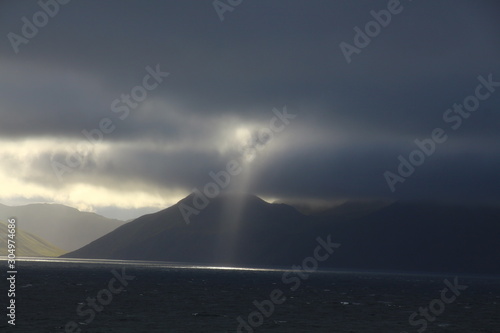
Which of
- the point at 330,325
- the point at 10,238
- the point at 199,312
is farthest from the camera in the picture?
the point at 199,312

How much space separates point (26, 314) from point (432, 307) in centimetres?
7901

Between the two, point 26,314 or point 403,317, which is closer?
point 26,314

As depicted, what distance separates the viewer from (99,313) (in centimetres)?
9412

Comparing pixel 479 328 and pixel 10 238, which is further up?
pixel 10 238

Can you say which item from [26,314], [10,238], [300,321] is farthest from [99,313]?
[300,321]

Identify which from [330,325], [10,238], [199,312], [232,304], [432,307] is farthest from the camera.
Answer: [432,307]

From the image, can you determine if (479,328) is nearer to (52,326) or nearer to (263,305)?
(263,305)

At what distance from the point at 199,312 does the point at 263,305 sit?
83.4 feet

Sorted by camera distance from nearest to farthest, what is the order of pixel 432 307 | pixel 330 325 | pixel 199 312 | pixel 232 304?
pixel 330 325 → pixel 199 312 → pixel 232 304 → pixel 432 307

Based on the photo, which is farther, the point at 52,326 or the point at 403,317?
the point at 403,317

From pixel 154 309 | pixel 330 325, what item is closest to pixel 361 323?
pixel 330 325

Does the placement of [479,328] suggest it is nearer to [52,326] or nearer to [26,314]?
[52,326]

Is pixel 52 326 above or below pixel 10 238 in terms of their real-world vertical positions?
below

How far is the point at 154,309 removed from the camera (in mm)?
103625
